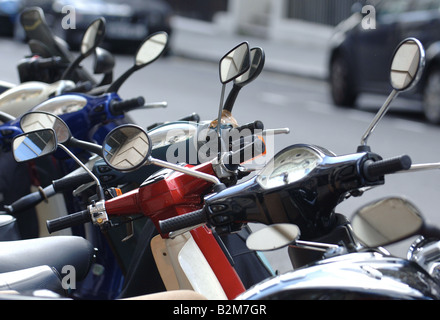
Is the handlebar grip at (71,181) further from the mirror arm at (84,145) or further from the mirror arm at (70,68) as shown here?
the mirror arm at (70,68)

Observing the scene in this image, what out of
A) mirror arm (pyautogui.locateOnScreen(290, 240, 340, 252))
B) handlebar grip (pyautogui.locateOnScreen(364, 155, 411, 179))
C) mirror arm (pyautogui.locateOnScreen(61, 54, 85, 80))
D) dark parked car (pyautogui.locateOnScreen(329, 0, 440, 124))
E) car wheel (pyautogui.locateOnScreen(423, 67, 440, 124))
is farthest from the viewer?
dark parked car (pyautogui.locateOnScreen(329, 0, 440, 124))

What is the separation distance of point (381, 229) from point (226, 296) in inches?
29.3

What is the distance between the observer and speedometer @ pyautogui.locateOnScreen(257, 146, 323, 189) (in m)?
2.01

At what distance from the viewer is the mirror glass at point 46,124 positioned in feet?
8.76

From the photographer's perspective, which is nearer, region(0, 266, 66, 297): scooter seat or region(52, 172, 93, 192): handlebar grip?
region(0, 266, 66, 297): scooter seat

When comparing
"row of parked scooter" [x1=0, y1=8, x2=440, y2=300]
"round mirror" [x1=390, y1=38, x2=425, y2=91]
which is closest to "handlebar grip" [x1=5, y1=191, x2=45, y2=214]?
"row of parked scooter" [x1=0, y1=8, x2=440, y2=300]

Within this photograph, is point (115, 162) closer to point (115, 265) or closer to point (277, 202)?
point (277, 202)

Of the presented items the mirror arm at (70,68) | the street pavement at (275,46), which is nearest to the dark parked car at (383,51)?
the street pavement at (275,46)

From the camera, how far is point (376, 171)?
1917mm

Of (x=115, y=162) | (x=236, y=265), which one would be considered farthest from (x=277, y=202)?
(x=236, y=265)

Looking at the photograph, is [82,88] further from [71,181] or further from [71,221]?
[71,221]

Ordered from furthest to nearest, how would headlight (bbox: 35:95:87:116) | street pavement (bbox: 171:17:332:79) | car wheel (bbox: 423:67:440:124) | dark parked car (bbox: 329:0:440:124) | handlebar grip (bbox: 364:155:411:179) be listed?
street pavement (bbox: 171:17:332:79) → dark parked car (bbox: 329:0:440:124) → car wheel (bbox: 423:67:440:124) → headlight (bbox: 35:95:87:116) → handlebar grip (bbox: 364:155:411:179)

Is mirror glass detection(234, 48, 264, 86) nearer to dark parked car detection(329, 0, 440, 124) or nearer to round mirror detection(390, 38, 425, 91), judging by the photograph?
round mirror detection(390, 38, 425, 91)

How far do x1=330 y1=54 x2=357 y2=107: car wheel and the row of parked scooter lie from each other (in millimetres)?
9077
